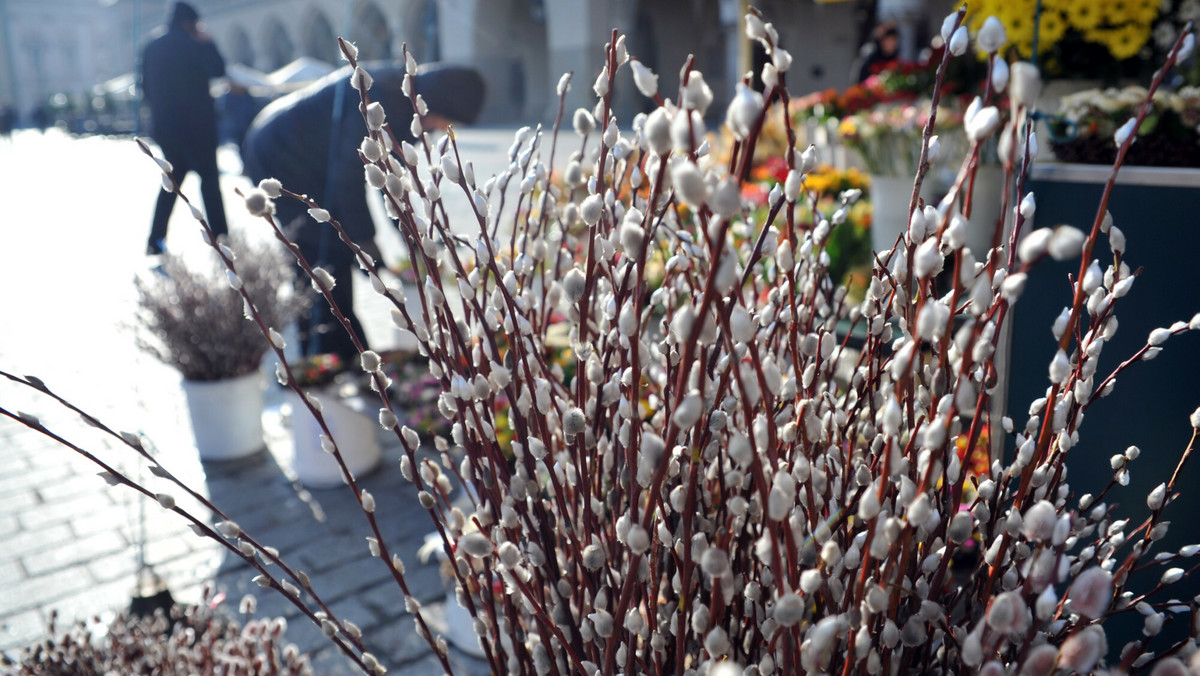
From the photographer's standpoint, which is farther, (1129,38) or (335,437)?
(335,437)

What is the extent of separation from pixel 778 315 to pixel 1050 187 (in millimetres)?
1136

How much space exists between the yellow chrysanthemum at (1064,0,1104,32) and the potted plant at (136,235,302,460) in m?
3.37

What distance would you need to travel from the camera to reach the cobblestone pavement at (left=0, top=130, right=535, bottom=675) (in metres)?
2.79

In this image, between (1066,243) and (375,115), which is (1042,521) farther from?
(375,115)

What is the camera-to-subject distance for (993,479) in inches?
35.3

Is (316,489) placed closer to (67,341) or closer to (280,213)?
(280,213)

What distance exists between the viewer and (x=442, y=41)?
5.67 m

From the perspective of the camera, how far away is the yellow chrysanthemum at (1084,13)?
2.97m

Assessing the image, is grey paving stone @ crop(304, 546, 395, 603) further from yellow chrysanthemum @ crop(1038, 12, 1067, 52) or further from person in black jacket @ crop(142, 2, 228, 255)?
person in black jacket @ crop(142, 2, 228, 255)

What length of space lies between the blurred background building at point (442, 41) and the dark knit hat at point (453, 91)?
1.15 feet

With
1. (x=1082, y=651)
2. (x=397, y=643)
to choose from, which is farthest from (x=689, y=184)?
(x=397, y=643)

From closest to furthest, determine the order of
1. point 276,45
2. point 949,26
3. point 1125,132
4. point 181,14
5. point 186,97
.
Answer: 1. point 1125,132
2. point 949,26
3. point 181,14
4. point 186,97
5. point 276,45

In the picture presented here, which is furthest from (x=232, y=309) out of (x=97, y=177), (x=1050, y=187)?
(x=97, y=177)

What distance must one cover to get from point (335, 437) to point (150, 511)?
783 millimetres
